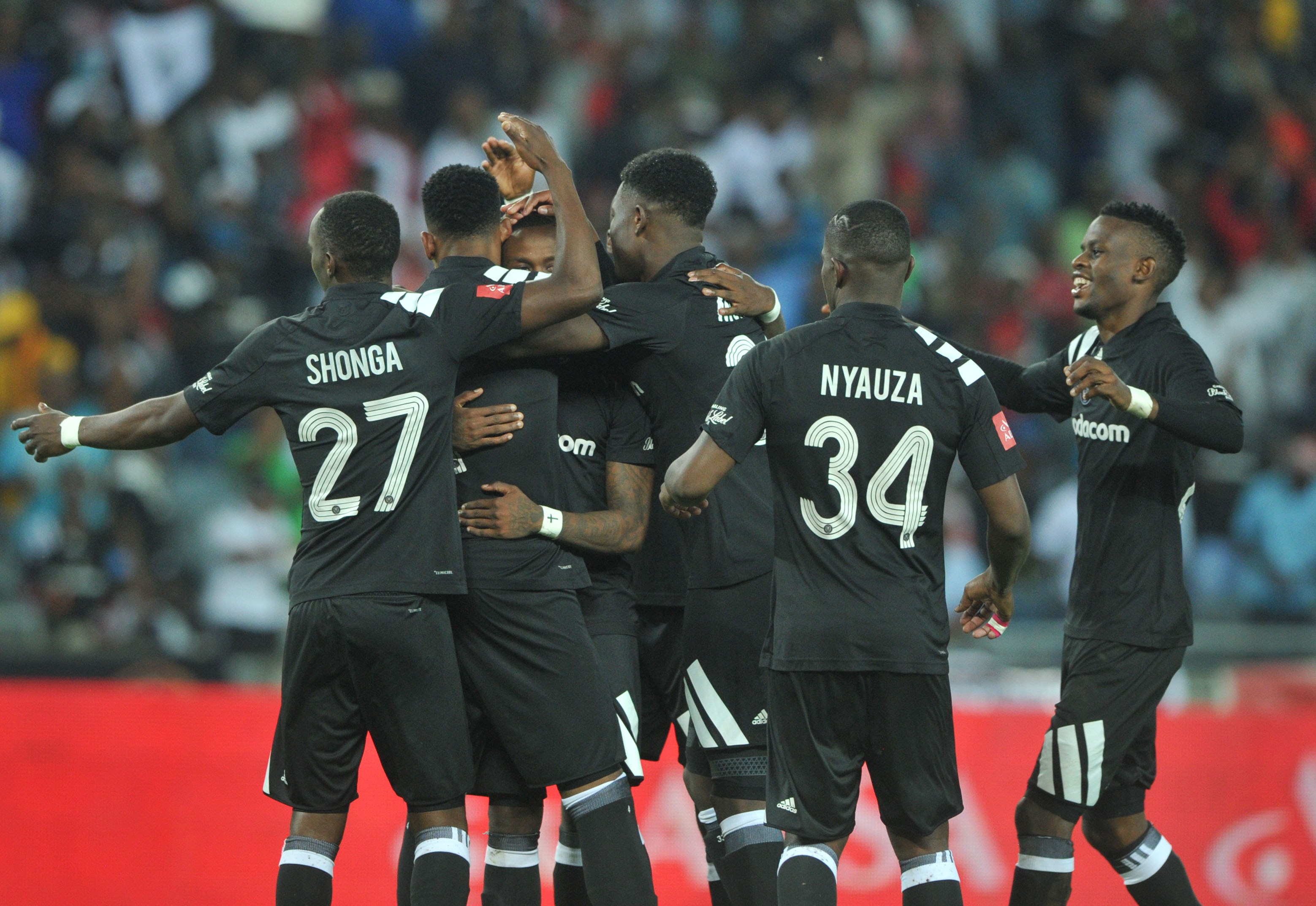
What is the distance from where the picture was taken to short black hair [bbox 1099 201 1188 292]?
5.43 metres

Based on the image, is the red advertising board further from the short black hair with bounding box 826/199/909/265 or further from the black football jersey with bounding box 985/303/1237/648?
the short black hair with bounding box 826/199/909/265

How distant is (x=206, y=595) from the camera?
973 cm

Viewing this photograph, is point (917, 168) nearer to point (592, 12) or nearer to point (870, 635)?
point (592, 12)

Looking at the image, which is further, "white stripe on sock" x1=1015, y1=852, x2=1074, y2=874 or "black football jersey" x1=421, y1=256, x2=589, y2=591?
"white stripe on sock" x1=1015, y1=852, x2=1074, y2=874

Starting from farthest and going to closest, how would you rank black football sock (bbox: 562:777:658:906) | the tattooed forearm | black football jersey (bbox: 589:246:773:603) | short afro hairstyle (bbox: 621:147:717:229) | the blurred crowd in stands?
the blurred crowd in stands → short afro hairstyle (bbox: 621:147:717:229) → black football jersey (bbox: 589:246:773:603) → the tattooed forearm → black football sock (bbox: 562:777:658:906)

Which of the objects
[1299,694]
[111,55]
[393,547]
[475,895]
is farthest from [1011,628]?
[111,55]

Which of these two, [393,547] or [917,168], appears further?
[917,168]

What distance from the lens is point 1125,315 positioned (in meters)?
5.48

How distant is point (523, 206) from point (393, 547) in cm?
150

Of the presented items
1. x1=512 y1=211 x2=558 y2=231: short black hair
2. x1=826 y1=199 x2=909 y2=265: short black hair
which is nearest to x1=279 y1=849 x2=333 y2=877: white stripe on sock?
x1=512 y1=211 x2=558 y2=231: short black hair

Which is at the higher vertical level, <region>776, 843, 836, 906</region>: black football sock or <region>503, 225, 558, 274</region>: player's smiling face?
<region>503, 225, 558, 274</region>: player's smiling face

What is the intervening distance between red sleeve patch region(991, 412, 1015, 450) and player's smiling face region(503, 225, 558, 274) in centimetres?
182

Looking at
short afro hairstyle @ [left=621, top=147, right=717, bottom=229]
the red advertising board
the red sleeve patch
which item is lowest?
the red advertising board

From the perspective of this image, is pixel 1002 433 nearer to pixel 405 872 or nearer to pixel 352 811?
pixel 405 872
